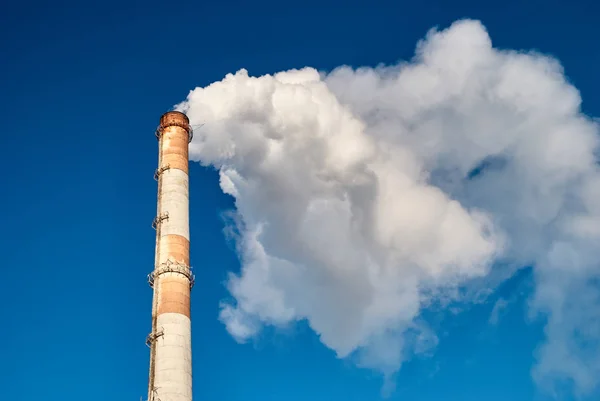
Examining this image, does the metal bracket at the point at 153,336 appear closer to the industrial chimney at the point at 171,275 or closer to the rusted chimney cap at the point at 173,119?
the industrial chimney at the point at 171,275

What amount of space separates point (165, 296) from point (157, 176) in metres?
11.6

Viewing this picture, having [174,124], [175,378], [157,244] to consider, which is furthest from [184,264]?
[174,124]

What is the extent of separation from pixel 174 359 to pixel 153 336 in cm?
237

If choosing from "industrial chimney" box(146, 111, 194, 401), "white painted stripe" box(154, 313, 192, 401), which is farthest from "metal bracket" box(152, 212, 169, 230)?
"white painted stripe" box(154, 313, 192, 401)

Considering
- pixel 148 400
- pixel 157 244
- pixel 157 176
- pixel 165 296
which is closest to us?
pixel 148 400

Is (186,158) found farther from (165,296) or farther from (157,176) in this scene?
(165,296)

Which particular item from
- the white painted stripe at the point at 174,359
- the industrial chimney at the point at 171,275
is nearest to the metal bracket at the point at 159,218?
the industrial chimney at the point at 171,275

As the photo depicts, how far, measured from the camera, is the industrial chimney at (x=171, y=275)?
44.8 m

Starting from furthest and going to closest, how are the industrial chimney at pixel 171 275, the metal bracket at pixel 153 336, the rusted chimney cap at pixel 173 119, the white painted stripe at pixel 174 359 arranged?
the rusted chimney cap at pixel 173 119
the metal bracket at pixel 153 336
the industrial chimney at pixel 171 275
the white painted stripe at pixel 174 359

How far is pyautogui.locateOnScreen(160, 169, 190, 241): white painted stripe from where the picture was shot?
2015 inches

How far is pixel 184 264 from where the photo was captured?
49.7 m

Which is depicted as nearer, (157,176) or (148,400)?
(148,400)

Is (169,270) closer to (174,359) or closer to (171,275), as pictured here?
(171,275)

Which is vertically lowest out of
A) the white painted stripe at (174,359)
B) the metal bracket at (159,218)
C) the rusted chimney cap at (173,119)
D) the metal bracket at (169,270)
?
the white painted stripe at (174,359)
